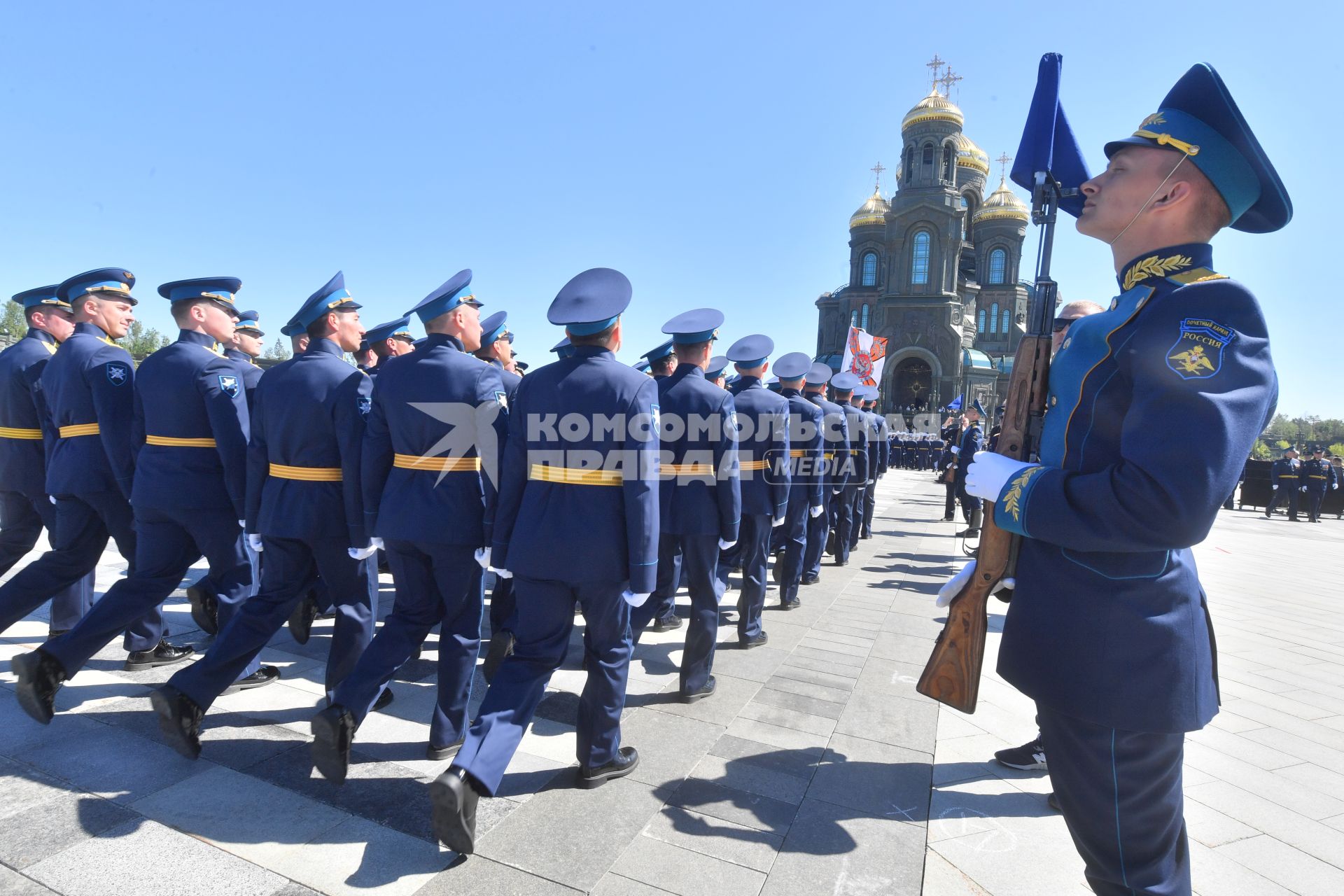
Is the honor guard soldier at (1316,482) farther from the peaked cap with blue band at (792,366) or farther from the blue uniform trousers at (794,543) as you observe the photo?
the blue uniform trousers at (794,543)

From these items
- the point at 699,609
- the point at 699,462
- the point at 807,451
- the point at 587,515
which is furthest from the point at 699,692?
the point at 807,451

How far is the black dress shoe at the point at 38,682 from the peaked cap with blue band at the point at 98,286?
229 cm

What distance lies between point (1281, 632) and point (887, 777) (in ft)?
18.5

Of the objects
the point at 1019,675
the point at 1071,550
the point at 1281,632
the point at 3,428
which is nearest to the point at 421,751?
the point at 1019,675

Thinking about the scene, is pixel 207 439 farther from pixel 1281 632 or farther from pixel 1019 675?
pixel 1281 632

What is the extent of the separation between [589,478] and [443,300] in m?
1.23

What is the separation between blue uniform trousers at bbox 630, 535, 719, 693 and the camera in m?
4.21

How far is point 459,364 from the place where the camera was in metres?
3.47

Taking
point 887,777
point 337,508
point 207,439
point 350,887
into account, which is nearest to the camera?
point 350,887

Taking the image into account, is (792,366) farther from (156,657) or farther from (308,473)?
(156,657)

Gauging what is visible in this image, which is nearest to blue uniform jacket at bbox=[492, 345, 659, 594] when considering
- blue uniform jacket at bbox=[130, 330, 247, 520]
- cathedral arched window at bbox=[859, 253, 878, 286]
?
blue uniform jacket at bbox=[130, 330, 247, 520]

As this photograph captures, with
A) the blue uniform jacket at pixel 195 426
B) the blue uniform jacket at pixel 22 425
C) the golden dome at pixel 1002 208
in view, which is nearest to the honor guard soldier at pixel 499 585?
the blue uniform jacket at pixel 195 426

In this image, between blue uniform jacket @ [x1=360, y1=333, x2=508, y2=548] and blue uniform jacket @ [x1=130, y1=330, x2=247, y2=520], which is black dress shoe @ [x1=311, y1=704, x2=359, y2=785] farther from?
blue uniform jacket @ [x1=130, y1=330, x2=247, y2=520]

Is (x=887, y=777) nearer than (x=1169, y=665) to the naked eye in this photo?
No
